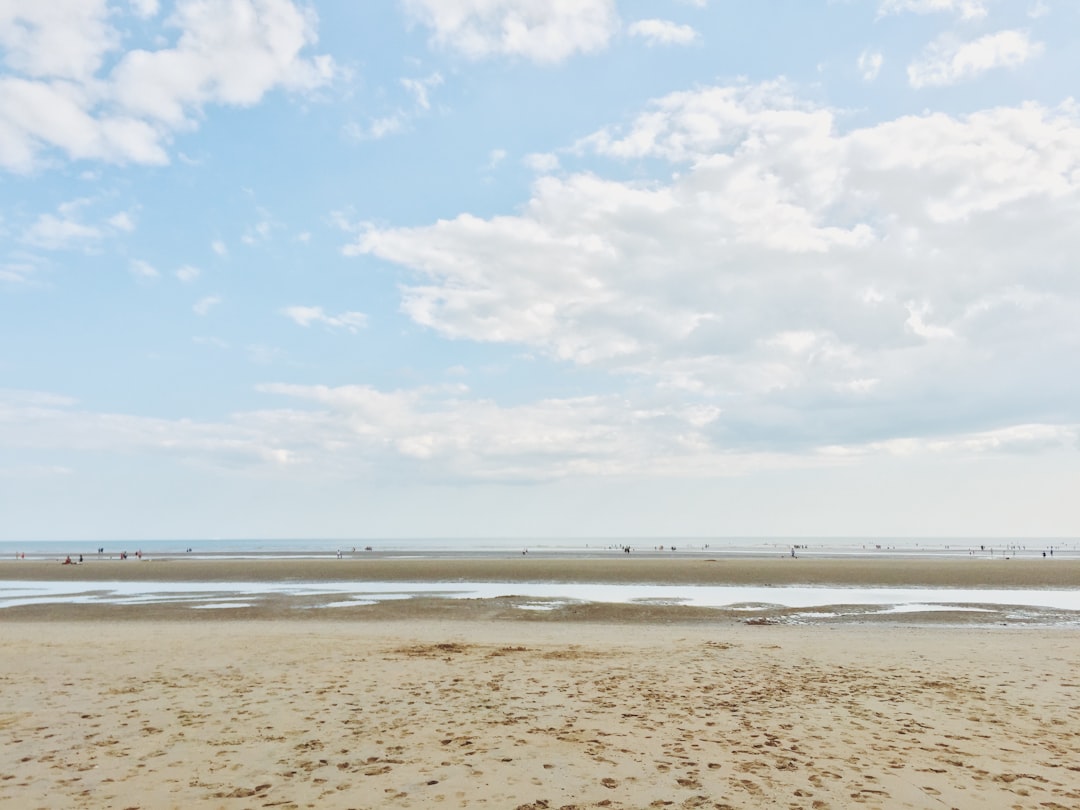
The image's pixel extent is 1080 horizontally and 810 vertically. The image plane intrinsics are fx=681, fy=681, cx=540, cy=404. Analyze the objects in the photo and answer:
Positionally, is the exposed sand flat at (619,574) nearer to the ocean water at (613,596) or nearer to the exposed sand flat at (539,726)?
the ocean water at (613,596)

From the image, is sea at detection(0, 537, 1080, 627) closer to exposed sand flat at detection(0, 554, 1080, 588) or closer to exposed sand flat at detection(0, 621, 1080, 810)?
exposed sand flat at detection(0, 554, 1080, 588)

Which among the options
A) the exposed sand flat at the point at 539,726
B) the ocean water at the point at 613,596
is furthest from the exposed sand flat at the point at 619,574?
the exposed sand flat at the point at 539,726

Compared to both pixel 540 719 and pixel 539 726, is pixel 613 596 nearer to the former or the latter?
pixel 540 719

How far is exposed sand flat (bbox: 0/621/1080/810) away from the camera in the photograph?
8000 millimetres

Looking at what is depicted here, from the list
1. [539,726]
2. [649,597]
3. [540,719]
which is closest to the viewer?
[539,726]

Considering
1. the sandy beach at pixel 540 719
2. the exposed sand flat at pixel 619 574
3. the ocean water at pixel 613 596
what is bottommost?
the exposed sand flat at pixel 619 574

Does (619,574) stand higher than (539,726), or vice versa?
(539,726)

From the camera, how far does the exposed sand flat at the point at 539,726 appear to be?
8.00 meters

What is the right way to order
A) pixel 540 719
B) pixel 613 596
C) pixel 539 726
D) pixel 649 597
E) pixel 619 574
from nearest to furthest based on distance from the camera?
pixel 539 726, pixel 540 719, pixel 649 597, pixel 613 596, pixel 619 574

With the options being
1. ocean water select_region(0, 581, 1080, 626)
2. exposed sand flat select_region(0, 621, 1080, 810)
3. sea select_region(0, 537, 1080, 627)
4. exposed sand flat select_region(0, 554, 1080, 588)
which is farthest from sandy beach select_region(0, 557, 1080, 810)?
exposed sand flat select_region(0, 554, 1080, 588)

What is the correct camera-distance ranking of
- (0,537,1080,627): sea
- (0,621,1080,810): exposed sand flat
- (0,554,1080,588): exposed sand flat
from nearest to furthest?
(0,621,1080,810): exposed sand flat, (0,537,1080,627): sea, (0,554,1080,588): exposed sand flat

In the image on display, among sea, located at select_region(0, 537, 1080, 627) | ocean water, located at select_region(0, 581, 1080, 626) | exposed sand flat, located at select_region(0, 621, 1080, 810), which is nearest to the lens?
exposed sand flat, located at select_region(0, 621, 1080, 810)

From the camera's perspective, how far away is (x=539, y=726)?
1063 centimetres

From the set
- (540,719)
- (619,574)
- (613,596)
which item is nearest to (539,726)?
(540,719)
